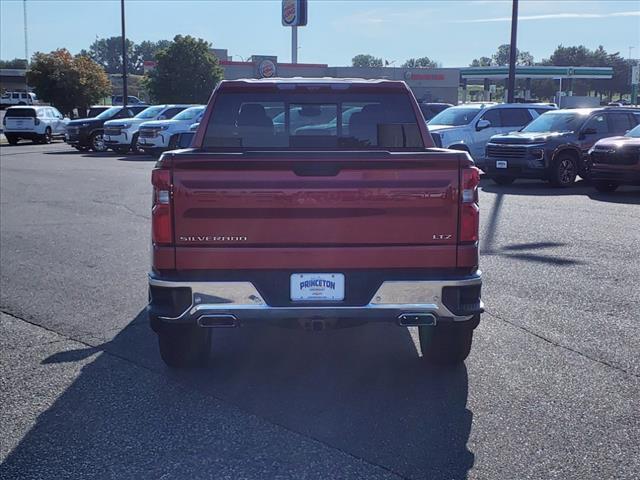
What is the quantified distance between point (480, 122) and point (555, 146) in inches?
122

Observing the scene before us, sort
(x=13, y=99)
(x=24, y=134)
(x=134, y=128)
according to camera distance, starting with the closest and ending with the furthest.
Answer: (x=134, y=128)
(x=24, y=134)
(x=13, y=99)

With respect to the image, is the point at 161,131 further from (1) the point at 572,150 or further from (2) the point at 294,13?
(1) the point at 572,150

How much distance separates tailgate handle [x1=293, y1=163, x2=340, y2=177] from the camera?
4.86m

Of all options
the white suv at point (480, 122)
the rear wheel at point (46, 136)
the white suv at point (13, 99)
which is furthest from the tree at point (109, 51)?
the white suv at point (480, 122)

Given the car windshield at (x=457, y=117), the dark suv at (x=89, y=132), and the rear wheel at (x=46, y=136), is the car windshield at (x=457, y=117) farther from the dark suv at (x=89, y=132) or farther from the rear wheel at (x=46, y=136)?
the rear wheel at (x=46, y=136)

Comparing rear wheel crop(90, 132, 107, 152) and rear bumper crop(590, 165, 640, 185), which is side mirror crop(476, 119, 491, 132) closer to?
rear bumper crop(590, 165, 640, 185)

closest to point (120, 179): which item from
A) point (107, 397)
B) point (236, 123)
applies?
point (236, 123)

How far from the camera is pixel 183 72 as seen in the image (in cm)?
4366

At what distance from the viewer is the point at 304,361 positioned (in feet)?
20.2

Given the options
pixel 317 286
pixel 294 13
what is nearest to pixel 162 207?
pixel 317 286

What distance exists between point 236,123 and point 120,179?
1480 cm

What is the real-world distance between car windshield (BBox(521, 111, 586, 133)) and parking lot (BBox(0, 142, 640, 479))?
968 cm

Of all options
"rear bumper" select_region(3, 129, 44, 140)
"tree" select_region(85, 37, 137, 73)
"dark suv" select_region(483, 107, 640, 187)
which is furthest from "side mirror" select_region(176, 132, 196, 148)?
"tree" select_region(85, 37, 137, 73)

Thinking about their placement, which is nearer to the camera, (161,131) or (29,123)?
(161,131)
